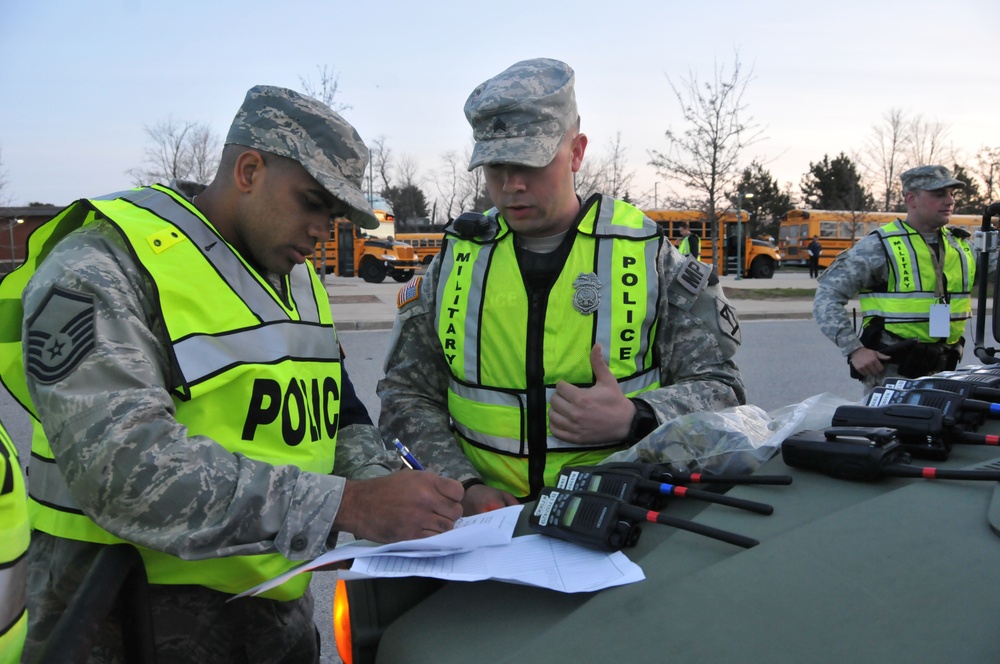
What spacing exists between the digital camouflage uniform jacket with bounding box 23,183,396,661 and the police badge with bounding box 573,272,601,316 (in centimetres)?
89

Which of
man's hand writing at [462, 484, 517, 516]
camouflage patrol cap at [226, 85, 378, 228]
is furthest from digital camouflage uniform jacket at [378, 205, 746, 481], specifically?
camouflage patrol cap at [226, 85, 378, 228]

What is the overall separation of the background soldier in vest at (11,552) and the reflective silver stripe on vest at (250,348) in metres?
0.54

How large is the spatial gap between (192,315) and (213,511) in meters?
0.39

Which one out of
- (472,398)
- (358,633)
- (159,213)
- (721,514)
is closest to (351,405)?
(472,398)

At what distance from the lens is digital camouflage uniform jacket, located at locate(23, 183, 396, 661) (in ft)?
4.27

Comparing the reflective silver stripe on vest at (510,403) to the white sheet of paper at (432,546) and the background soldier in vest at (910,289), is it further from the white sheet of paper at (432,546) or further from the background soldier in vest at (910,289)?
the background soldier in vest at (910,289)

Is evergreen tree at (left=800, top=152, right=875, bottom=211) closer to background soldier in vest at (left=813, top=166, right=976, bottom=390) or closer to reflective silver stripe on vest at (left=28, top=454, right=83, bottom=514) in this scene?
background soldier in vest at (left=813, top=166, right=976, bottom=390)

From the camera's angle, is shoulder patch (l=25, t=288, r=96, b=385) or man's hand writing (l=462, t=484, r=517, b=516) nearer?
shoulder patch (l=25, t=288, r=96, b=385)

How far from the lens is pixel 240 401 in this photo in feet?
5.04

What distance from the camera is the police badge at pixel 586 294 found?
83.5 inches

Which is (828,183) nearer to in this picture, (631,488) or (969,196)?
(969,196)

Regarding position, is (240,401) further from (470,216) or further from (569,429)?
(470,216)

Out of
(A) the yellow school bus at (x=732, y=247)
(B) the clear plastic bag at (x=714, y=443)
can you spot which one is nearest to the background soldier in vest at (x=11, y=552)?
(B) the clear plastic bag at (x=714, y=443)

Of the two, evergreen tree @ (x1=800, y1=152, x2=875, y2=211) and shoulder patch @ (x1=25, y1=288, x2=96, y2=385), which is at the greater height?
evergreen tree @ (x1=800, y1=152, x2=875, y2=211)
